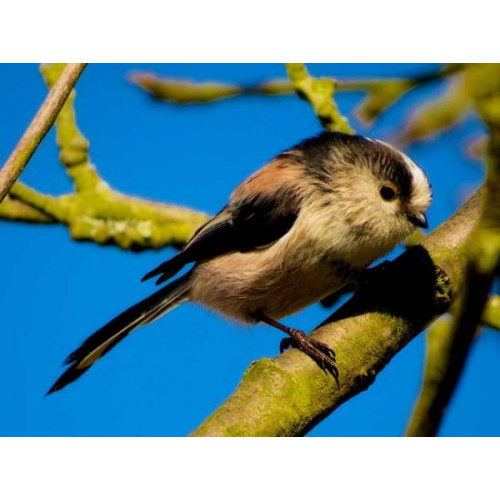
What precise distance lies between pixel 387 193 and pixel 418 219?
0.28 ft

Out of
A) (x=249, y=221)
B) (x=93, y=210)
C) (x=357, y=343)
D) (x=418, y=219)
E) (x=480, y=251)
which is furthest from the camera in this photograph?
(x=93, y=210)

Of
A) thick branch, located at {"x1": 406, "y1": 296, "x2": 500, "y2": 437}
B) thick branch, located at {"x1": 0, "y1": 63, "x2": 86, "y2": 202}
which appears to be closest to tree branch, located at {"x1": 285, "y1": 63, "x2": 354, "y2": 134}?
thick branch, located at {"x1": 0, "y1": 63, "x2": 86, "y2": 202}

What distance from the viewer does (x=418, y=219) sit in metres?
1.52

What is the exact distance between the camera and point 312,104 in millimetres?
1681

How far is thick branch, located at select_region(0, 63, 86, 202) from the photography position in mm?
1186

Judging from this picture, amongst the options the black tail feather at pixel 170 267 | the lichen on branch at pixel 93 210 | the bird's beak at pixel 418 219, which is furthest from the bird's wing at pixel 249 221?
the bird's beak at pixel 418 219

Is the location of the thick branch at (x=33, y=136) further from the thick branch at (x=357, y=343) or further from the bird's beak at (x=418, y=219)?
the bird's beak at (x=418, y=219)

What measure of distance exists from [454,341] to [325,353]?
2.10ft

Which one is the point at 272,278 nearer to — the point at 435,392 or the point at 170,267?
the point at 170,267

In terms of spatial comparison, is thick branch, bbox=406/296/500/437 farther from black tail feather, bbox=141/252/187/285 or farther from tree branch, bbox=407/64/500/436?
black tail feather, bbox=141/252/187/285

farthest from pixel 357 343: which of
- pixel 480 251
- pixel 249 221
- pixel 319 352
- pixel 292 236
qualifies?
pixel 480 251

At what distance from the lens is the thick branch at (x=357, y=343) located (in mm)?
1124

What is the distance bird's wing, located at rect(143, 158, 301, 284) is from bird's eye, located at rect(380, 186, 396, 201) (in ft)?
0.59
